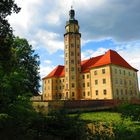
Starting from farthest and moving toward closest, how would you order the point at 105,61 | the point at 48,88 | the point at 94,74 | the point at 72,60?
the point at 48,88
the point at 72,60
the point at 94,74
the point at 105,61

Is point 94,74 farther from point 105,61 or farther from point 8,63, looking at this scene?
point 8,63

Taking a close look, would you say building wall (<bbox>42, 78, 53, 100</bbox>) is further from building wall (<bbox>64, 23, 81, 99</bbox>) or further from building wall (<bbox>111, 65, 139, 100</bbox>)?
building wall (<bbox>111, 65, 139, 100</bbox>)

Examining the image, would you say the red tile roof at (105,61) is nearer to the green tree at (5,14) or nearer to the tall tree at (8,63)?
the tall tree at (8,63)

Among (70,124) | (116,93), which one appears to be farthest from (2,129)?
(116,93)

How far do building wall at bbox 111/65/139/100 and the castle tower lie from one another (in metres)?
10.2

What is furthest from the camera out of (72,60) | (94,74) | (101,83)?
(72,60)

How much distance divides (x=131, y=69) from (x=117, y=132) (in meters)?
68.9

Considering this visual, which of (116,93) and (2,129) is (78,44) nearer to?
(116,93)

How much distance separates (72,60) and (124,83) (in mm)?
14391

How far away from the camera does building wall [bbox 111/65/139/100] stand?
71463 mm

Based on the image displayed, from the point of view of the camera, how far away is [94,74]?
244 ft

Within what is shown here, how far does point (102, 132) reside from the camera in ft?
35.9

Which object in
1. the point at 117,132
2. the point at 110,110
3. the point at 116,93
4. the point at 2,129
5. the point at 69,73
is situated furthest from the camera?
the point at 69,73

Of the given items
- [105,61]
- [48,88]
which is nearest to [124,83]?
[105,61]
